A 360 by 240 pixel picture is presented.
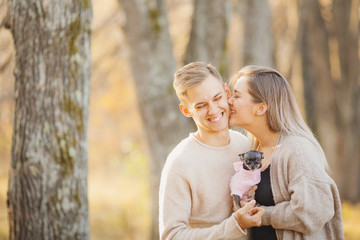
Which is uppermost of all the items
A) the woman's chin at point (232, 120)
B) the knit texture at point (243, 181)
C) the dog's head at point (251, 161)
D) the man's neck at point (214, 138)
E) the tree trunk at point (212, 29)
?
the tree trunk at point (212, 29)

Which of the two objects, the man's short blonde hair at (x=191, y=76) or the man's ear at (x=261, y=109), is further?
the man's ear at (x=261, y=109)

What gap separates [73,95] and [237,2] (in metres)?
6.08

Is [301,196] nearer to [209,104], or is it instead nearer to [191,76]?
[209,104]

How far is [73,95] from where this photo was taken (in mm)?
3660

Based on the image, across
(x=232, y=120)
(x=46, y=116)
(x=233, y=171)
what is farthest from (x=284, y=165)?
(x=46, y=116)

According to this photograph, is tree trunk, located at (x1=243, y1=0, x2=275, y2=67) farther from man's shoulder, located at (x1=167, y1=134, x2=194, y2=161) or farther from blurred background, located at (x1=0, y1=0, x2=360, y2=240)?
man's shoulder, located at (x1=167, y1=134, x2=194, y2=161)

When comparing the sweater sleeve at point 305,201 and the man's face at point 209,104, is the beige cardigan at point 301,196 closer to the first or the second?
the sweater sleeve at point 305,201

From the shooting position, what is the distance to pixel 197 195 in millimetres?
3012

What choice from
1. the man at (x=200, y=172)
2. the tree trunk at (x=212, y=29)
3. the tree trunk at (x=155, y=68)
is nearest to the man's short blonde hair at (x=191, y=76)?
the man at (x=200, y=172)

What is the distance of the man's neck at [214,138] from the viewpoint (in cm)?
316

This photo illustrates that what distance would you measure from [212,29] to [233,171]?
3744 mm

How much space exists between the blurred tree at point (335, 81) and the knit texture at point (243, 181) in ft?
23.5

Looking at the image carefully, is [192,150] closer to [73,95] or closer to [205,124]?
[205,124]

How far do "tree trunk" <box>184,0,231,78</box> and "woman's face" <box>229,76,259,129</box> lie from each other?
3109 millimetres
